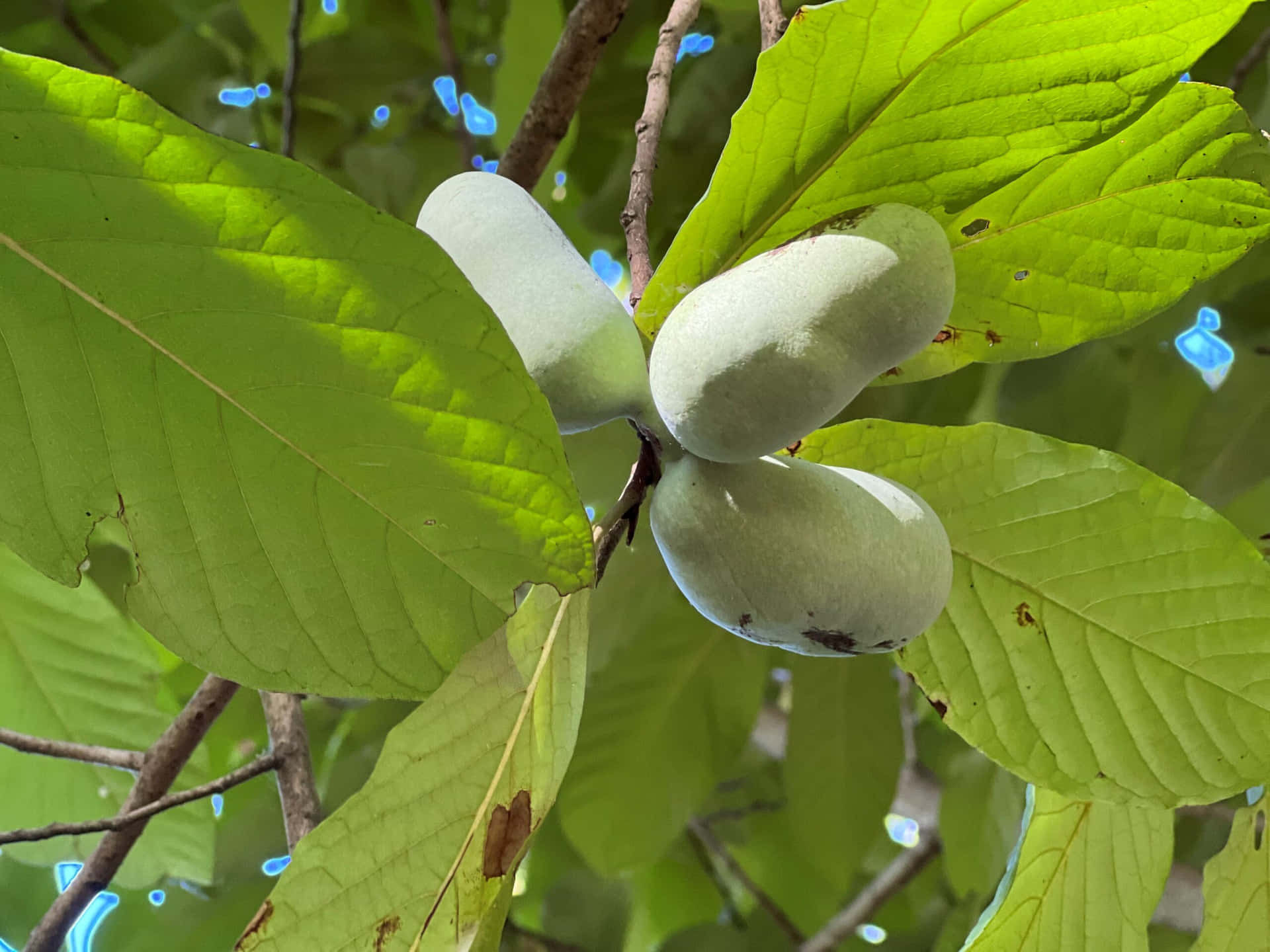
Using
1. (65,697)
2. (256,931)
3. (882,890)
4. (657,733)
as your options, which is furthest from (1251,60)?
(65,697)

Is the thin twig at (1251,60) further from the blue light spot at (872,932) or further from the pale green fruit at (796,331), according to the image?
the blue light spot at (872,932)

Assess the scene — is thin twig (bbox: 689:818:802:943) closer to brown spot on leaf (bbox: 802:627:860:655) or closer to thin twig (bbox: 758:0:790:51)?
brown spot on leaf (bbox: 802:627:860:655)

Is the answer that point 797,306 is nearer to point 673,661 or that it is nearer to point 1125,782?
point 1125,782

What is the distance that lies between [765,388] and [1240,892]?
2.59 feet

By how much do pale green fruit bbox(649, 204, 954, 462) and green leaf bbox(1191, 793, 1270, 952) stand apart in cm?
71

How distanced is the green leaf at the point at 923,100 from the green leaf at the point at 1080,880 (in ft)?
1.83

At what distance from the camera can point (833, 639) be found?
58 cm

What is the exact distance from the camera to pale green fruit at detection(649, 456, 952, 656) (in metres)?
0.55

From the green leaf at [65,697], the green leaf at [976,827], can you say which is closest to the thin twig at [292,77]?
the green leaf at [65,697]

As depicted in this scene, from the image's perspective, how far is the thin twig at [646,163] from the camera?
0.66m

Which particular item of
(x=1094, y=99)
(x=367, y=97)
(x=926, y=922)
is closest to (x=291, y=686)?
(x=1094, y=99)

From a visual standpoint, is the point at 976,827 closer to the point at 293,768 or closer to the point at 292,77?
the point at 293,768

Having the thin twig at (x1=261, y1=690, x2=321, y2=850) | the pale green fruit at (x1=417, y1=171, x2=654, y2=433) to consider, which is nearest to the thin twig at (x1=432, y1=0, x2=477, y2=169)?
the thin twig at (x1=261, y1=690, x2=321, y2=850)

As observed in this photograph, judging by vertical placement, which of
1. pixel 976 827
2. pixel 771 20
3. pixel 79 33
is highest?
pixel 79 33
